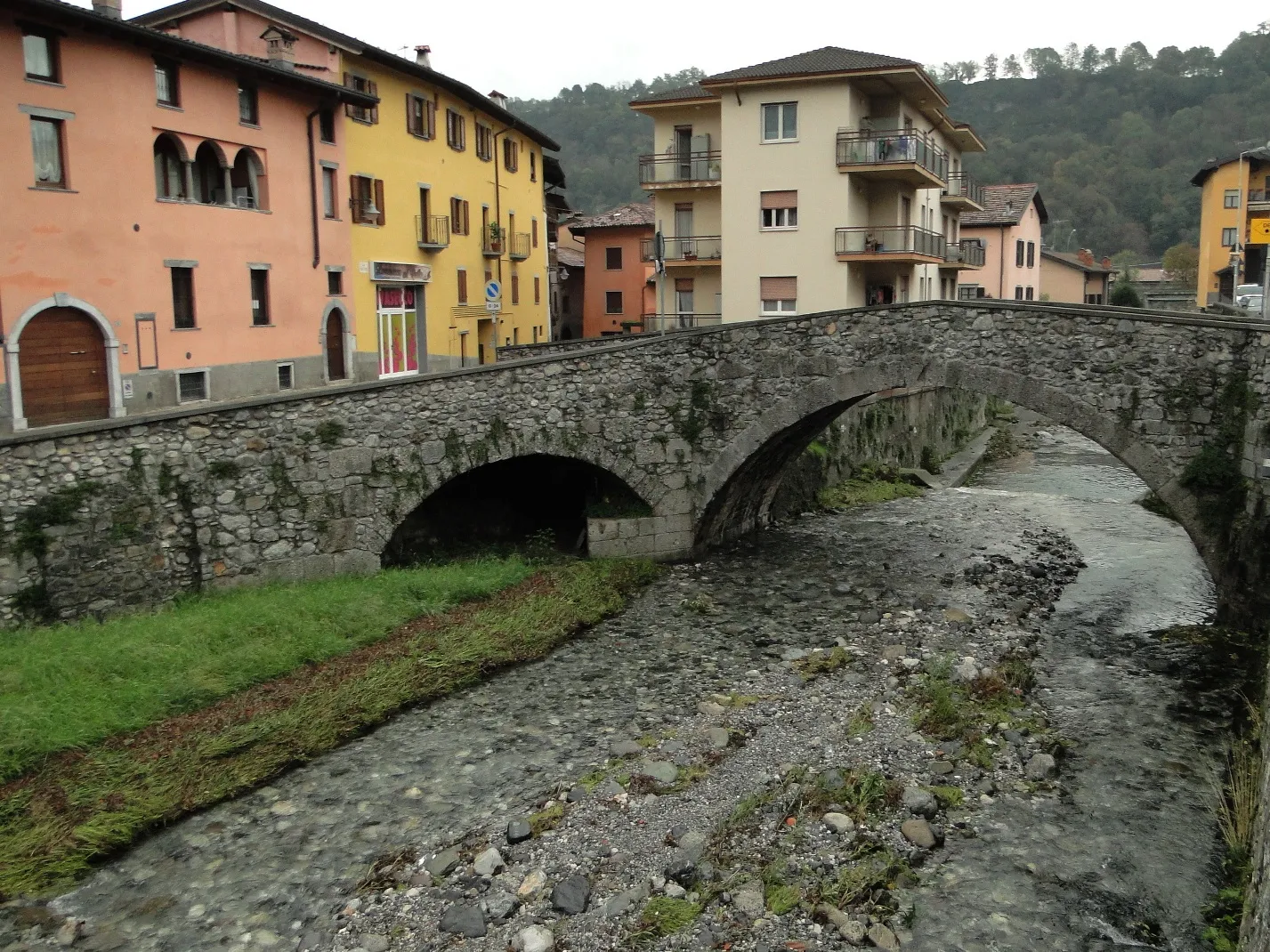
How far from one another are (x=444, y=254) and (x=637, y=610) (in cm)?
1958

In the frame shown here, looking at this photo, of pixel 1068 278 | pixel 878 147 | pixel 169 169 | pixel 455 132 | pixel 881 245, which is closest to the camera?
pixel 169 169

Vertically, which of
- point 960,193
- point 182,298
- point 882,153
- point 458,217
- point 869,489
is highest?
point 960,193

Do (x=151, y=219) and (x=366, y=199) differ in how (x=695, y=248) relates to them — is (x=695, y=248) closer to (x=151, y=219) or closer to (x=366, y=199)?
→ (x=366, y=199)

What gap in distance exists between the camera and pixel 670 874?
9.59 m

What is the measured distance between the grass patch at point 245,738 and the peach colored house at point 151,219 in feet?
27.3

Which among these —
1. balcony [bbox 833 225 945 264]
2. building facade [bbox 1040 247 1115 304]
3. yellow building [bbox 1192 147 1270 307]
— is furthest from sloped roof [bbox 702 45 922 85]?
building facade [bbox 1040 247 1115 304]

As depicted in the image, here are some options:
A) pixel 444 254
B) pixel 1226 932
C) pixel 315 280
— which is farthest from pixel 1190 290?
pixel 1226 932

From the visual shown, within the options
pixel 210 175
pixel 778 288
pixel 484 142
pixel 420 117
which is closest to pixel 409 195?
pixel 420 117

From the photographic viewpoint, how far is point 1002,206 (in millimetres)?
51875

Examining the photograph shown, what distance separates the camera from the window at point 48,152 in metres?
20.1

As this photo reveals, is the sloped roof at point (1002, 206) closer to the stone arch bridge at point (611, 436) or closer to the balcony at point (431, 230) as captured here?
the balcony at point (431, 230)

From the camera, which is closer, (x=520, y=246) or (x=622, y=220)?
(x=520, y=246)

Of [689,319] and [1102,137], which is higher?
[1102,137]

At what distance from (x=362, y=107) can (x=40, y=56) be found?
395 inches
